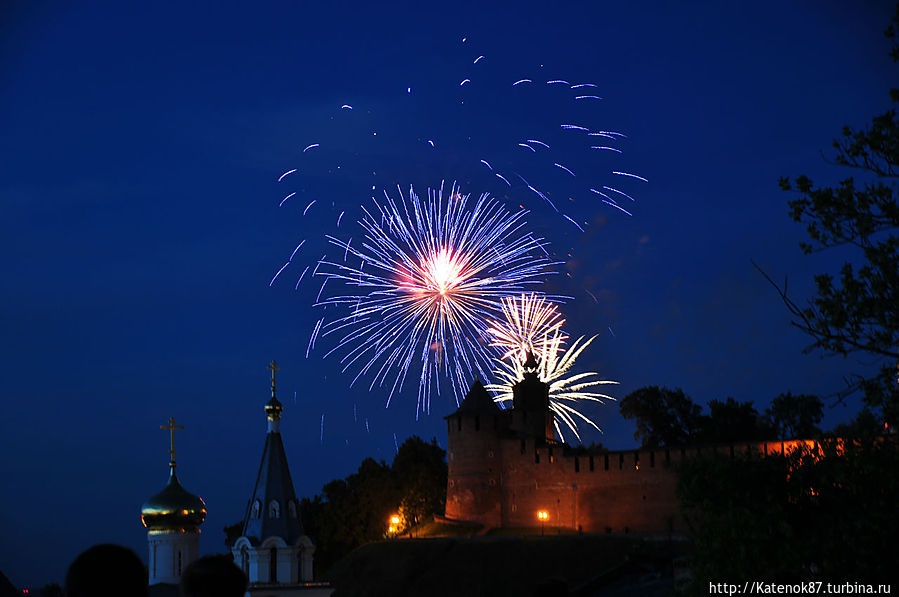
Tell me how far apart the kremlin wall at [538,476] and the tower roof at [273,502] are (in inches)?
830

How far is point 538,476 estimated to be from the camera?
5012cm

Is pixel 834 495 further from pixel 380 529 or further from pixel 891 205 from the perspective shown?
pixel 380 529

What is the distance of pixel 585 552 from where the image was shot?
43.2 meters

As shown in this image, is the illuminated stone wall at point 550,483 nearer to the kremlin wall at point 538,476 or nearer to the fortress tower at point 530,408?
the kremlin wall at point 538,476

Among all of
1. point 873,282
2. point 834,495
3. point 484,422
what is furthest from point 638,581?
point 873,282

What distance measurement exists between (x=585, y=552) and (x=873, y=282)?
1304 inches

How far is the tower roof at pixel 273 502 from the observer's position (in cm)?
2823

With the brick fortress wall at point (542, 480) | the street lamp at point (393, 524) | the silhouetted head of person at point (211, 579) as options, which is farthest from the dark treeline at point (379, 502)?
the silhouetted head of person at point (211, 579)

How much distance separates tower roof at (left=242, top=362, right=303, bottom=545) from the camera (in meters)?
28.2

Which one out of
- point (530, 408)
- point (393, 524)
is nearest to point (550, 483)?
point (530, 408)

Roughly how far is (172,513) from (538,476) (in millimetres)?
22248

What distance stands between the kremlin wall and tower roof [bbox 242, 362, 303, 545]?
2109 cm

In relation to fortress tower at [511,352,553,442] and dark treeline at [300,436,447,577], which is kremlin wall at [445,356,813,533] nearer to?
fortress tower at [511,352,553,442]

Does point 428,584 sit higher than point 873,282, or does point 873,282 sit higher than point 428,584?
point 873,282
